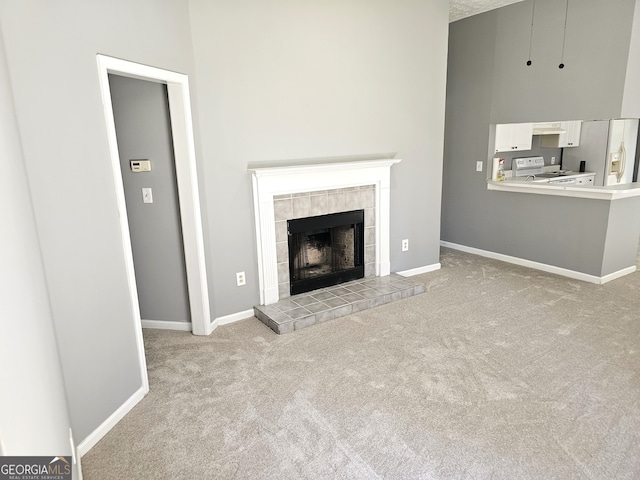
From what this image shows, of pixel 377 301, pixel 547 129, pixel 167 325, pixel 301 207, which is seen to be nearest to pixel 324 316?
pixel 377 301

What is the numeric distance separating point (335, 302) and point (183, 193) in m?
1.64

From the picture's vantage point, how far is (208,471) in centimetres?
206

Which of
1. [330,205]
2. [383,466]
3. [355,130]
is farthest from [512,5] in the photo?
[383,466]

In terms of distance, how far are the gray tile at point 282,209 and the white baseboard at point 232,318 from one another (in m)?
0.88

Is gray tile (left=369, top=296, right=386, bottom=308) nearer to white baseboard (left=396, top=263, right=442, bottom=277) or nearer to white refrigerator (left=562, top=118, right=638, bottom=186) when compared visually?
white baseboard (left=396, top=263, right=442, bottom=277)

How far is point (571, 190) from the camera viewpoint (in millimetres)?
4570

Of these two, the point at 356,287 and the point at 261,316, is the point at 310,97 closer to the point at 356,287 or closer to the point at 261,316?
the point at 356,287

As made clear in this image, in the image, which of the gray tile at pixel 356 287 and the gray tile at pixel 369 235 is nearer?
the gray tile at pixel 356 287

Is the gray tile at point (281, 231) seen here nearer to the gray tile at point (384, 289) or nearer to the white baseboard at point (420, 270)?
the gray tile at point (384, 289)

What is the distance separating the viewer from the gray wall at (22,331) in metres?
1.18

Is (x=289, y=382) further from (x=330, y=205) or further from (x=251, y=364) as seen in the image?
(x=330, y=205)

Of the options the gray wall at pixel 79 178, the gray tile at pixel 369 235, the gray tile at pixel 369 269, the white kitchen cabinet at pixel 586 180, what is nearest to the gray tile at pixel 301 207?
the gray tile at pixel 369 235

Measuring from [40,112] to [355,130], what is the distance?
2818 millimetres

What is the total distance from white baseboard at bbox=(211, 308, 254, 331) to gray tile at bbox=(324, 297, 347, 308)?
704mm
